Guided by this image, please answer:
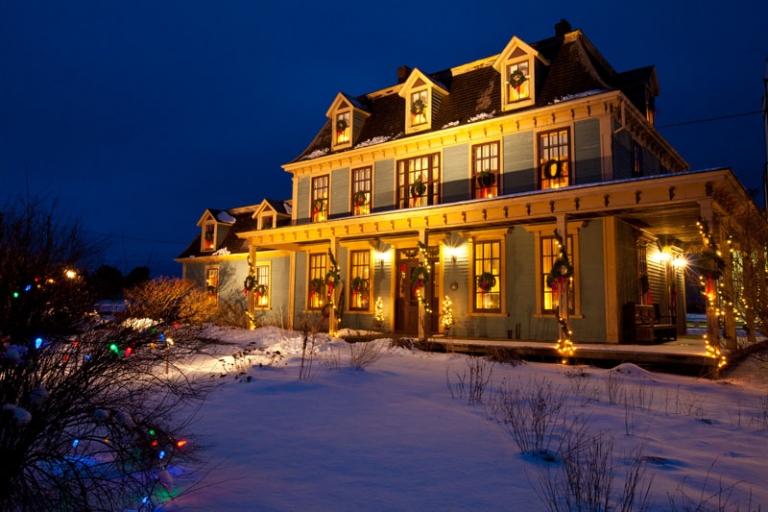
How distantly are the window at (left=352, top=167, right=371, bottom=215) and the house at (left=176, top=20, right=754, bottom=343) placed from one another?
0.23ft

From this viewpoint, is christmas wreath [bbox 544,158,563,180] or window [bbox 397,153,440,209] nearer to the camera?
christmas wreath [bbox 544,158,563,180]

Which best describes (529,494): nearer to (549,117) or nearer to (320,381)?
(320,381)

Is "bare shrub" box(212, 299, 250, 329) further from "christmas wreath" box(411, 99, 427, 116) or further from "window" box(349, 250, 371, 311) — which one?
"christmas wreath" box(411, 99, 427, 116)

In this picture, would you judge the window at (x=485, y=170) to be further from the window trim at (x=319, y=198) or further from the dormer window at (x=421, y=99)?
the window trim at (x=319, y=198)

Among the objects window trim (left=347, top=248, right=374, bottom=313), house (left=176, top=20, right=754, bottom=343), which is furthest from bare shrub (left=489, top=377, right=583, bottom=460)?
window trim (left=347, top=248, right=374, bottom=313)

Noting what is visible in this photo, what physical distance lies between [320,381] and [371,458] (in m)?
3.75

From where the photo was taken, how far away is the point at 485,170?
1459 centimetres

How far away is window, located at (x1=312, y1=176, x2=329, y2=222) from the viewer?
18203mm

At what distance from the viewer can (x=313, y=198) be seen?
18609 mm

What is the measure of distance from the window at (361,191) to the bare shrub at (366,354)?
5172mm

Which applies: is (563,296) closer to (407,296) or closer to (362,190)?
(407,296)

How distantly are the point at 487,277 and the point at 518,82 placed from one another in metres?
5.29

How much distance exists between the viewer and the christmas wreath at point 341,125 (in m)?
18.0

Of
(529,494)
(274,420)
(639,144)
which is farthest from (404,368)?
(639,144)
